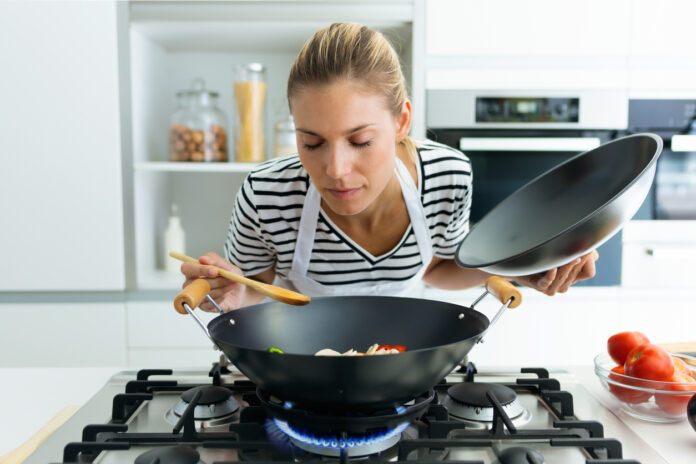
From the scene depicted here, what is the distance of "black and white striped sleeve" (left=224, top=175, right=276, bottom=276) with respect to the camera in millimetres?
1211

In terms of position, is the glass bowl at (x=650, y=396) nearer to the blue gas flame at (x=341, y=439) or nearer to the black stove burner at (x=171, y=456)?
the blue gas flame at (x=341, y=439)

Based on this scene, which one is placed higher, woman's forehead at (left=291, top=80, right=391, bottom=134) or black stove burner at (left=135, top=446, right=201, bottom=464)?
woman's forehead at (left=291, top=80, right=391, bottom=134)

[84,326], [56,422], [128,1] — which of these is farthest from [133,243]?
[56,422]

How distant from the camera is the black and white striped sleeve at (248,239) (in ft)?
3.97

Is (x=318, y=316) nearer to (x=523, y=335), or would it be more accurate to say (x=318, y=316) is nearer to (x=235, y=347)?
(x=235, y=347)

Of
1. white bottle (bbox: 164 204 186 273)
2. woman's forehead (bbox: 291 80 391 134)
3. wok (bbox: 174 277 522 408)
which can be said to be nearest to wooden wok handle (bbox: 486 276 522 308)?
wok (bbox: 174 277 522 408)

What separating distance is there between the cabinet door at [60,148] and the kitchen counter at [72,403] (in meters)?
1.04

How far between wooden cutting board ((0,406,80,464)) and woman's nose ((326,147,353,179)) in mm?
501

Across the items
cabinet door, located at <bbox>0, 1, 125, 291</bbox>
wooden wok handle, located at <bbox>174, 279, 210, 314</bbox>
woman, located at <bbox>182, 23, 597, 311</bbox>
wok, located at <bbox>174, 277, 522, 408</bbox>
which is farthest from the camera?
cabinet door, located at <bbox>0, 1, 125, 291</bbox>

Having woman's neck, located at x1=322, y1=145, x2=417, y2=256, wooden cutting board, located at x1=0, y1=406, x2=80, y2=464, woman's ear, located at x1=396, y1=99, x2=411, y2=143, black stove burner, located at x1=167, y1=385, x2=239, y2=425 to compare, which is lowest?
wooden cutting board, located at x1=0, y1=406, x2=80, y2=464

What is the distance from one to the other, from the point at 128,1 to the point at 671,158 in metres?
1.90

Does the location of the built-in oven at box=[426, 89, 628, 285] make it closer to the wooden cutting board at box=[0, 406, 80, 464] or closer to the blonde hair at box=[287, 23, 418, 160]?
the blonde hair at box=[287, 23, 418, 160]

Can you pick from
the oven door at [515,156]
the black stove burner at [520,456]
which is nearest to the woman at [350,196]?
the black stove burner at [520,456]

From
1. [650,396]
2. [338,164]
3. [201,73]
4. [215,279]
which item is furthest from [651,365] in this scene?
[201,73]
